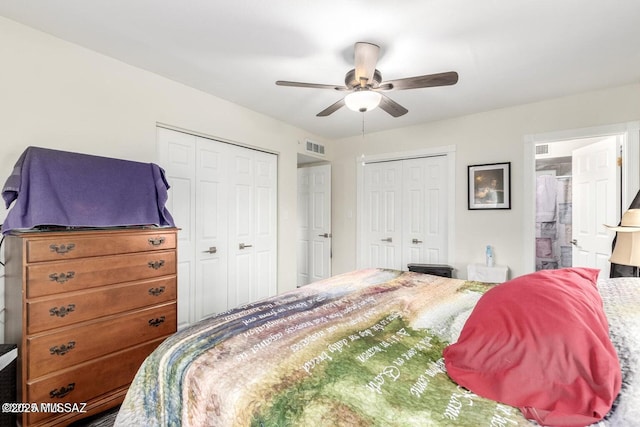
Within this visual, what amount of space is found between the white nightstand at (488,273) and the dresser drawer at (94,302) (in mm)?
3080

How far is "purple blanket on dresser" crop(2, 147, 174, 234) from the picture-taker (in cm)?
152

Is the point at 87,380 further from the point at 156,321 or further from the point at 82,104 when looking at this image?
the point at 82,104

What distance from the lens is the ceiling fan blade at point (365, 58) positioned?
1896 mm

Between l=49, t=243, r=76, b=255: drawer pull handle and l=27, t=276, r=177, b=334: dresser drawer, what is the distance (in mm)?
238

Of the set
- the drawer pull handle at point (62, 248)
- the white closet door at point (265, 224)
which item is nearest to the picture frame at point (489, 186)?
the white closet door at point (265, 224)

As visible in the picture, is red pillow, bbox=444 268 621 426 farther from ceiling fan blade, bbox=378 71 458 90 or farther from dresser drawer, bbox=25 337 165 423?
dresser drawer, bbox=25 337 165 423

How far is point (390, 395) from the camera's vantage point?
790mm

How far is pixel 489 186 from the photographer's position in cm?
337

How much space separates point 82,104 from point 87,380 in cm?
186

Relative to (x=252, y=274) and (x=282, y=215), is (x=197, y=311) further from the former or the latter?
(x=282, y=215)

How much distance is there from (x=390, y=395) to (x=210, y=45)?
2.35 m

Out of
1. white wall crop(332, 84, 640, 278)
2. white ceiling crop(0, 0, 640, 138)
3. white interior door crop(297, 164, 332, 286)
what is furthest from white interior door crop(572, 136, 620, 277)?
white interior door crop(297, 164, 332, 286)

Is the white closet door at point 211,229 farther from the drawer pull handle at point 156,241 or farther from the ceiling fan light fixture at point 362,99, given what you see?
the ceiling fan light fixture at point 362,99

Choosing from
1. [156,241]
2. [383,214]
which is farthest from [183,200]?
[383,214]
